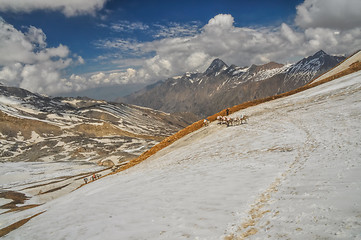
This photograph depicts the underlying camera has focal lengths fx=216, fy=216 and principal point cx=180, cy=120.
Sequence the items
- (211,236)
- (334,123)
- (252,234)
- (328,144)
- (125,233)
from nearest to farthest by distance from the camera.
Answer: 1. (252,234)
2. (211,236)
3. (125,233)
4. (328,144)
5. (334,123)

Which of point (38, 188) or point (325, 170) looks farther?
point (38, 188)

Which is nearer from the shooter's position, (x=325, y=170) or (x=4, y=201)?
(x=325, y=170)

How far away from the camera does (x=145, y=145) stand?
190750 millimetres

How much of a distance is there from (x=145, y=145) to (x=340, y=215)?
7432 inches

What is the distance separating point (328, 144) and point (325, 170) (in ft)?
20.6

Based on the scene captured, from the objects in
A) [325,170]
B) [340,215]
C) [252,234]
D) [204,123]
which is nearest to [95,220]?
[252,234]

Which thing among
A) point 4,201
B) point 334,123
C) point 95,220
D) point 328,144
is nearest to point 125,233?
point 95,220

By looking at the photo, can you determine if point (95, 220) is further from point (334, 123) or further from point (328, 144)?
point (334, 123)

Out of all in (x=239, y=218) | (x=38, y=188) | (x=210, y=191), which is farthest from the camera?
(x=38, y=188)

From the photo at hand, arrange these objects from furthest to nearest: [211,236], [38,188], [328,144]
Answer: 1. [38,188]
2. [328,144]
3. [211,236]

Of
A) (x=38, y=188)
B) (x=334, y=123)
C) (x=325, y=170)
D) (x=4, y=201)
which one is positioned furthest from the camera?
(x=38, y=188)

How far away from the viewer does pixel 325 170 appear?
37.2 feet

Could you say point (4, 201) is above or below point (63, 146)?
below

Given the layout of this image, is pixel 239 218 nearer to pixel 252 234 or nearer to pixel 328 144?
pixel 252 234
